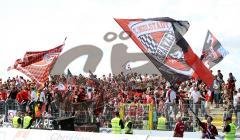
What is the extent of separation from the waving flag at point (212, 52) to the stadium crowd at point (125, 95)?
1.56 m

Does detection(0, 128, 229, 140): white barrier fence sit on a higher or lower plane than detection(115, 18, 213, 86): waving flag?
lower

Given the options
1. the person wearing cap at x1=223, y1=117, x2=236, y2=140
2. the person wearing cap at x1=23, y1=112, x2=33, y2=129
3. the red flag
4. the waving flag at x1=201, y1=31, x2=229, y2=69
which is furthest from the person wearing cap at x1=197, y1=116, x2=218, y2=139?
the person wearing cap at x1=23, y1=112, x2=33, y2=129

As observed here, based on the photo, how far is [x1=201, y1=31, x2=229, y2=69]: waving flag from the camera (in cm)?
2216

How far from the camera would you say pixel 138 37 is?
18.1 metres

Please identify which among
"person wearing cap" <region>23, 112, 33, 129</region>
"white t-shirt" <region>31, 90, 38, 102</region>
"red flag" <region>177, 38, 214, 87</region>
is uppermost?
"red flag" <region>177, 38, 214, 87</region>

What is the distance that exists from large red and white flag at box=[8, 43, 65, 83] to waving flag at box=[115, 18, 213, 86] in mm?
5632

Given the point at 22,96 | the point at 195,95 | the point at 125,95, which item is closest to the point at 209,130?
the point at 195,95

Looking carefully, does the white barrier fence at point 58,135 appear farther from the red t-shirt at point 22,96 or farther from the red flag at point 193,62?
the red t-shirt at point 22,96

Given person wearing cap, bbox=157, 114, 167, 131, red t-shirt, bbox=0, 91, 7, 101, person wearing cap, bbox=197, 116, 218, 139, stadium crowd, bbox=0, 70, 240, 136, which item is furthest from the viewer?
red t-shirt, bbox=0, 91, 7, 101

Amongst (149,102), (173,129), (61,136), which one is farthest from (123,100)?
(61,136)

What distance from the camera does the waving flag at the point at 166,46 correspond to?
16859 millimetres

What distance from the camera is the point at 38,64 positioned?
23172 mm

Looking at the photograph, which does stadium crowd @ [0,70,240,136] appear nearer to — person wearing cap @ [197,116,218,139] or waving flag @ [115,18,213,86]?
waving flag @ [115,18,213,86]

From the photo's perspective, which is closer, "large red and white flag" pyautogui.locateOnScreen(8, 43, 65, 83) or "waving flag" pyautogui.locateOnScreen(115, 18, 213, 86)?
"waving flag" pyautogui.locateOnScreen(115, 18, 213, 86)
